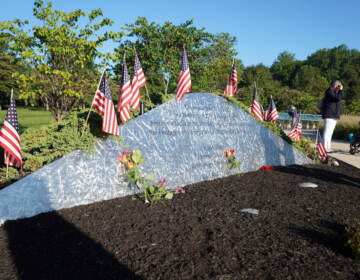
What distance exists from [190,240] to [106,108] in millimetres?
2356

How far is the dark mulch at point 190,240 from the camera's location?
2.57m

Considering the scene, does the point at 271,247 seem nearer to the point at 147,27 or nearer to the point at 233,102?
the point at 233,102

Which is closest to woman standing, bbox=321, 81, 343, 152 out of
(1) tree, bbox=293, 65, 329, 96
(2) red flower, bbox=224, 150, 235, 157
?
(2) red flower, bbox=224, 150, 235, 157

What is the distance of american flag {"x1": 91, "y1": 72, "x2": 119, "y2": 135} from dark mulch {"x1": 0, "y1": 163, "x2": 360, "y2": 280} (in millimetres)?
1144

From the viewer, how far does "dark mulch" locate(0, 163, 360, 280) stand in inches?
101

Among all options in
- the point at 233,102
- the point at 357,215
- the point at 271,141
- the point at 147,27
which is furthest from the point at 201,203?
the point at 147,27

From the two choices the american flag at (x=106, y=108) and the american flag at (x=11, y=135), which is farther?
the american flag at (x=106, y=108)

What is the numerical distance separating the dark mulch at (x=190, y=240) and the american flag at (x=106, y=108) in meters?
1.14

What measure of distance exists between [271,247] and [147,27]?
17.4 m

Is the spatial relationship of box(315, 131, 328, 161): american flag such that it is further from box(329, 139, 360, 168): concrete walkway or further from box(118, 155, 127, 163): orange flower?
box(118, 155, 127, 163): orange flower

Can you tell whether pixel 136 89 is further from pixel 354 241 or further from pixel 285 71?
pixel 285 71

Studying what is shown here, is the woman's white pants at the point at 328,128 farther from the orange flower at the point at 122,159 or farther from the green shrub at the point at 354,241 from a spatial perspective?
the orange flower at the point at 122,159

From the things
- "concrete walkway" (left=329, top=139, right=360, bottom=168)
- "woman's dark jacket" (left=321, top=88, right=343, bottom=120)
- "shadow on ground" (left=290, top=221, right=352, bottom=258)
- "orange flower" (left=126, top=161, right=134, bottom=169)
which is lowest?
"concrete walkway" (left=329, top=139, right=360, bottom=168)

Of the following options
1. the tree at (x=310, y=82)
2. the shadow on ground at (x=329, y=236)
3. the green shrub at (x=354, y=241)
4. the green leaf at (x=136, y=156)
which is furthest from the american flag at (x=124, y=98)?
the tree at (x=310, y=82)
